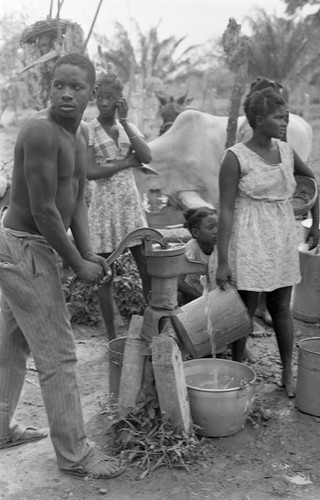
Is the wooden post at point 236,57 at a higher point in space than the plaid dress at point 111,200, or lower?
higher

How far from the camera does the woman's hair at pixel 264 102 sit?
11.3ft

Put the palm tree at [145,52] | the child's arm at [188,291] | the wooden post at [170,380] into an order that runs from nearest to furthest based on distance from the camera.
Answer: the wooden post at [170,380] < the child's arm at [188,291] < the palm tree at [145,52]

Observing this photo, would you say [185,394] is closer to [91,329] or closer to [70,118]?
[70,118]

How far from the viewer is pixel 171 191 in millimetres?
9367

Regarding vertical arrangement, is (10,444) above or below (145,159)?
below

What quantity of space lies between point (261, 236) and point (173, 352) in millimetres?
919

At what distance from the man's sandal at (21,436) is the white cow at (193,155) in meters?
5.79

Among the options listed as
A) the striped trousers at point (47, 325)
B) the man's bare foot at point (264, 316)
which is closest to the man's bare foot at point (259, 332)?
the man's bare foot at point (264, 316)

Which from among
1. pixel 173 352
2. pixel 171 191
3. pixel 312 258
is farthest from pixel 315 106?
pixel 173 352

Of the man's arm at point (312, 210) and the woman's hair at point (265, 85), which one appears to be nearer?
the woman's hair at point (265, 85)

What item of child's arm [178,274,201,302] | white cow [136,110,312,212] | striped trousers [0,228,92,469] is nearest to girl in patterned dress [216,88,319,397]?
child's arm [178,274,201,302]

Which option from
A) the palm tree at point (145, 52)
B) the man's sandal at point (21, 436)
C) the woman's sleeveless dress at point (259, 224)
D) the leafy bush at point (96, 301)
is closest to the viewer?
the man's sandal at point (21, 436)

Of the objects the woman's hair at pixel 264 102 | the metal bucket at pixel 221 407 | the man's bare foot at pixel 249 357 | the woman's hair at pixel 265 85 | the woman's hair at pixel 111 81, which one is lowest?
the man's bare foot at pixel 249 357

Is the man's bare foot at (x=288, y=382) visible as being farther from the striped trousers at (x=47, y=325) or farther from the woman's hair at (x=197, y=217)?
the striped trousers at (x=47, y=325)
